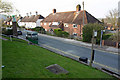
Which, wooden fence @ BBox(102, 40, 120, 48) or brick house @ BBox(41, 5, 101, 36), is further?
brick house @ BBox(41, 5, 101, 36)

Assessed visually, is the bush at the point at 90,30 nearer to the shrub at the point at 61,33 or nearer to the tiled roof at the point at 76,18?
the shrub at the point at 61,33

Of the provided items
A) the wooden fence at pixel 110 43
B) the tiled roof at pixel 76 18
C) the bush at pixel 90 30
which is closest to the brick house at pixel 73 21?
the tiled roof at pixel 76 18

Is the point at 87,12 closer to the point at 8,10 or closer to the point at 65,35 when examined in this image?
the point at 65,35

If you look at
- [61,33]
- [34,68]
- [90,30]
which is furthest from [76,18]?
[34,68]

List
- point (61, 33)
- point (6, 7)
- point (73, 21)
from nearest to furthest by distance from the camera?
point (6, 7)
point (61, 33)
point (73, 21)

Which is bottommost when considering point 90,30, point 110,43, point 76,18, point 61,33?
Result: point 110,43

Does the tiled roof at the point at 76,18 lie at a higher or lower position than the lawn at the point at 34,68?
higher

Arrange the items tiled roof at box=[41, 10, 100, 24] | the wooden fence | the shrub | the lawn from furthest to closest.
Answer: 1. tiled roof at box=[41, 10, 100, 24]
2. the shrub
3. the wooden fence
4. the lawn

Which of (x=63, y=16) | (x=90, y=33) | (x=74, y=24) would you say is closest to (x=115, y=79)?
(x=90, y=33)

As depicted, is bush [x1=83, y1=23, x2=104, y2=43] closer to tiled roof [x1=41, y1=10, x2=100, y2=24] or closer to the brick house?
the brick house

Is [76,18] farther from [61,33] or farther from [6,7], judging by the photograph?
[6,7]

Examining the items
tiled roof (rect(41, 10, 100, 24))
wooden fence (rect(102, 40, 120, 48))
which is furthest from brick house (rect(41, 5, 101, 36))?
wooden fence (rect(102, 40, 120, 48))

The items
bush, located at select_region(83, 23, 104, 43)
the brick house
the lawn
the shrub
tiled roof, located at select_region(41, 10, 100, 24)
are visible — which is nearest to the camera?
the lawn

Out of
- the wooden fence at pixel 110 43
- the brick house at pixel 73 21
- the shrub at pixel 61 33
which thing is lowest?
the wooden fence at pixel 110 43
